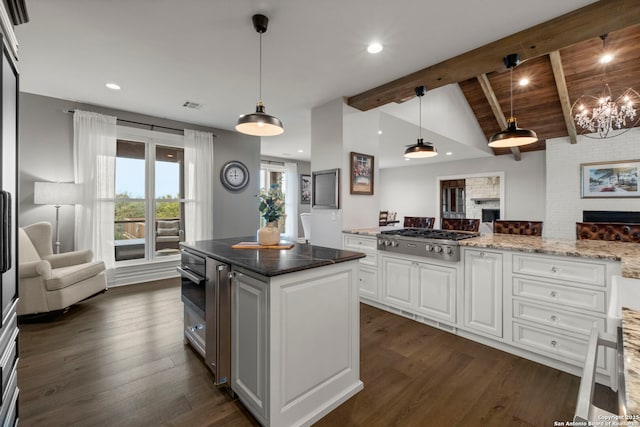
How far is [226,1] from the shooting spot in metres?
2.01

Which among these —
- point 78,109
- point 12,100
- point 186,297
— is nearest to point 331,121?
point 186,297

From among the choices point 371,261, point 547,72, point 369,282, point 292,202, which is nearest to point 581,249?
point 371,261

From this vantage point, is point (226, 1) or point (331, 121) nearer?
point (226, 1)

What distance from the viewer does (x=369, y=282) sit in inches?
136

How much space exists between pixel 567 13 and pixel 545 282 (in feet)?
6.67

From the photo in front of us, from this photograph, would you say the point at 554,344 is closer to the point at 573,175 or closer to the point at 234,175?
the point at 234,175

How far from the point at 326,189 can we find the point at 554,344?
111 inches

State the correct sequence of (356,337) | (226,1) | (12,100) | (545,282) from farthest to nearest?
(545,282) < (226,1) < (356,337) < (12,100)

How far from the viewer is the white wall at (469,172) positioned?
6.77 meters

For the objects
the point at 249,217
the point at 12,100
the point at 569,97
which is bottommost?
the point at 249,217

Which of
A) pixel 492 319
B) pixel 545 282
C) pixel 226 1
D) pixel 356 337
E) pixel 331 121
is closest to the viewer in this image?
pixel 356 337

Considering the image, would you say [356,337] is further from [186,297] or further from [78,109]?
[78,109]

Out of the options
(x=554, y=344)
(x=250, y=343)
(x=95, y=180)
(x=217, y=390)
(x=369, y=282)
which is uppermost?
(x=95, y=180)

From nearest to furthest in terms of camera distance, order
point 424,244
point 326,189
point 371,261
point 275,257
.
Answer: point 275,257 < point 424,244 < point 371,261 < point 326,189
